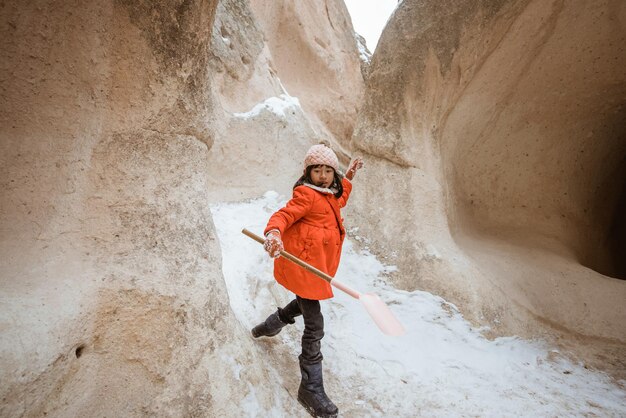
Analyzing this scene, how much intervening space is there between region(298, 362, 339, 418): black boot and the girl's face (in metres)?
0.77

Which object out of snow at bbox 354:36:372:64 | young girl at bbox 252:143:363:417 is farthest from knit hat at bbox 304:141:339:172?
snow at bbox 354:36:372:64

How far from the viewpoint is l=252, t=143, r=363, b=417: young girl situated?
62.3 inches

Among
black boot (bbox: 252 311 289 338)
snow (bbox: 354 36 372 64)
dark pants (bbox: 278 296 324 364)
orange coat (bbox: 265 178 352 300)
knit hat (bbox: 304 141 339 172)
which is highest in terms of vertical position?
snow (bbox: 354 36 372 64)

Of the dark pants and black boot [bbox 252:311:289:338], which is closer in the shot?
the dark pants

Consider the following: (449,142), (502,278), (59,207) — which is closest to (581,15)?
(449,142)

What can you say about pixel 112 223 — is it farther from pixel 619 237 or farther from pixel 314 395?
pixel 619 237

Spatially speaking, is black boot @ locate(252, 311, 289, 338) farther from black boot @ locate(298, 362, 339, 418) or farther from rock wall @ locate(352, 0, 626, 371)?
rock wall @ locate(352, 0, 626, 371)

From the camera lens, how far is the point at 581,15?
2867 mm

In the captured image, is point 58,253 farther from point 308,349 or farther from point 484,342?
point 484,342

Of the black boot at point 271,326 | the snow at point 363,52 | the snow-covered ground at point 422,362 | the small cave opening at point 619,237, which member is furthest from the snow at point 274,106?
the small cave opening at point 619,237

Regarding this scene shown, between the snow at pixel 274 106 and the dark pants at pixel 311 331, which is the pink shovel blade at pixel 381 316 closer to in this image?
the dark pants at pixel 311 331

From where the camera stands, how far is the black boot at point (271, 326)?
5.92 ft

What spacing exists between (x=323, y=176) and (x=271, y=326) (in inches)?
28.5

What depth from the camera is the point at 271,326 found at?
1809 millimetres
